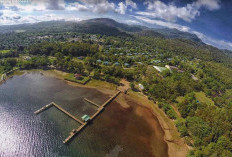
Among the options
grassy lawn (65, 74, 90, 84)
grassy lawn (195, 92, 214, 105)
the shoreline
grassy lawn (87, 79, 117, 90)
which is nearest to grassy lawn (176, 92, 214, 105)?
→ grassy lawn (195, 92, 214, 105)

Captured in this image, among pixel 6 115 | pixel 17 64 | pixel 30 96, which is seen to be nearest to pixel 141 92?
pixel 30 96

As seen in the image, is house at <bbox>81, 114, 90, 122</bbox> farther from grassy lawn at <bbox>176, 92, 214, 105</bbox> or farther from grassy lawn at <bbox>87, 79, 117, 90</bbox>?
grassy lawn at <bbox>176, 92, 214, 105</bbox>

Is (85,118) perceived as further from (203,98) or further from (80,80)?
(203,98)

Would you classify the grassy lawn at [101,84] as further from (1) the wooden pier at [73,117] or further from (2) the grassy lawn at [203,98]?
(2) the grassy lawn at [203,98]

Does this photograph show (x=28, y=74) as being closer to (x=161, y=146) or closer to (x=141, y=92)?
(x=141, y=92)

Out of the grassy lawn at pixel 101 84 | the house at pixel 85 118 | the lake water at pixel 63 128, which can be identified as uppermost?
the house at pixel 85 118

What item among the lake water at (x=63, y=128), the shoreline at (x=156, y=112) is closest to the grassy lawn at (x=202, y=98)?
the shoreline at (x=156, y=112)
